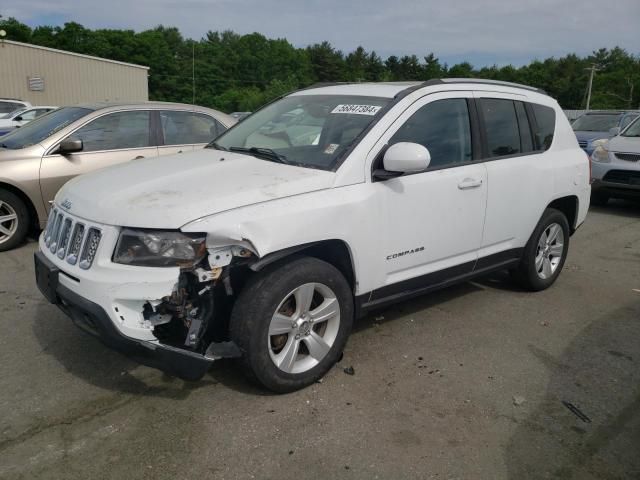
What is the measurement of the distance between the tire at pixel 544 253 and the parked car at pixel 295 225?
0.28 metres

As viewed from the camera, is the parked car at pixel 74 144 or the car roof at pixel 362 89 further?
the parked car at pixel 74 144

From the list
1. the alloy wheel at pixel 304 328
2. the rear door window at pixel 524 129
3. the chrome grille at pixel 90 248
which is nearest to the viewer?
the chrome grille at pixel 90 248

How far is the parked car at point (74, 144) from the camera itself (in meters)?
5.84

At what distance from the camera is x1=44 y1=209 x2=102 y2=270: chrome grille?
2.92 meters

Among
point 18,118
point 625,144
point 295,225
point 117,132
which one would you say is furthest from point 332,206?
point 18,118

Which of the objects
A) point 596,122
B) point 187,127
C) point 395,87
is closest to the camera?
point 395,87

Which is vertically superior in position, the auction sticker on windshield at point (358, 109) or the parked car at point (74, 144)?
the auction sticker on windshield at point (358, 109)

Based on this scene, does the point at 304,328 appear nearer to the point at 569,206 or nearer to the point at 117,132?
the point at 569,206

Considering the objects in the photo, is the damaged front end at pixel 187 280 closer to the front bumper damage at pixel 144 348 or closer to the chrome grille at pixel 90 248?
the front bumper damage at pixel 144 348

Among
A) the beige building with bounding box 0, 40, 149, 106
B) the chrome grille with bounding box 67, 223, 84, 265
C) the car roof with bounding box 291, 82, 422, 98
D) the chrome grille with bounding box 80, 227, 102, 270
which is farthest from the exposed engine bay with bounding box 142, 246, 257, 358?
the beige building with bounding box 0, 40, 149, 106

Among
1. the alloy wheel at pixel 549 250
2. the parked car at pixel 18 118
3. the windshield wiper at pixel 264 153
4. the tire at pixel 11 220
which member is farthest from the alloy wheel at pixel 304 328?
the parked car at pixel 18 118

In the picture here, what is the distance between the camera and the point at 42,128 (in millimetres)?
6301

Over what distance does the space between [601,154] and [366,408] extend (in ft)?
27.5

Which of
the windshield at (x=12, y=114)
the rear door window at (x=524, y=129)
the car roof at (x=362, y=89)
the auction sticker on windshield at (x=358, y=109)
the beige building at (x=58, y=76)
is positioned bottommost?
the windshield at (x=12, y=114)
